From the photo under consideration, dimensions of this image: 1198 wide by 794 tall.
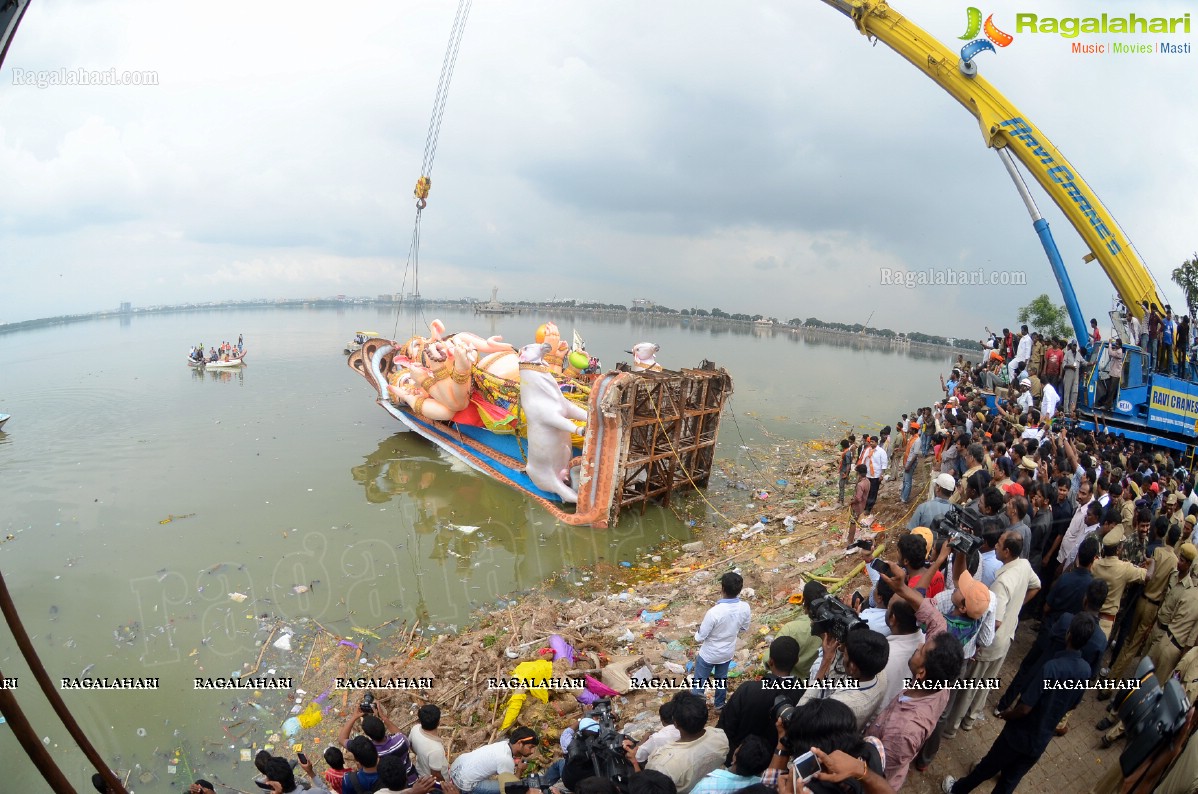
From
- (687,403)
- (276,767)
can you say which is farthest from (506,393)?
(276,767)

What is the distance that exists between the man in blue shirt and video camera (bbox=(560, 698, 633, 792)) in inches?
84.2

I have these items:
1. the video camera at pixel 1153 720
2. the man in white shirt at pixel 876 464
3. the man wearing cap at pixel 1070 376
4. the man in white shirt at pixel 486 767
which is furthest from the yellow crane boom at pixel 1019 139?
the man in white shirt at pixel 486 767

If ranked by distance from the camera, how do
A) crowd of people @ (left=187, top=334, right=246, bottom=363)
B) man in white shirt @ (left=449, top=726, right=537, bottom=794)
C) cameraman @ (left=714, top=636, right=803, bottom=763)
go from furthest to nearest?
crowd of people @ (left=187, top=334, right=246, bottom=363) → man in white shirt @ (left=449, top=726, right=537, bottom=794) → cameraman @ (left=714, top=636, right=803, bottom=763)

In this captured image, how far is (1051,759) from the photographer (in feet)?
13.2

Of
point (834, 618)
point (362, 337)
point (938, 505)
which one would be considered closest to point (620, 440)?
point (938, 505)

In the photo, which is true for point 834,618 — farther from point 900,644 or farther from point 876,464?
point 876,464

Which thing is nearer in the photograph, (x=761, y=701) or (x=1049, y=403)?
(x=761, y=701)

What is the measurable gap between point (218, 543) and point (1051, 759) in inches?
418

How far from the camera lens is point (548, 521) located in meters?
10.3

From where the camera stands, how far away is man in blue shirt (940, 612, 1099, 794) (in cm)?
304

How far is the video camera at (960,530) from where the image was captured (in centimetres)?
335

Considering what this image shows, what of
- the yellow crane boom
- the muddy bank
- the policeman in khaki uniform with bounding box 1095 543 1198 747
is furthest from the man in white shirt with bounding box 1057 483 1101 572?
the yellow crane boom

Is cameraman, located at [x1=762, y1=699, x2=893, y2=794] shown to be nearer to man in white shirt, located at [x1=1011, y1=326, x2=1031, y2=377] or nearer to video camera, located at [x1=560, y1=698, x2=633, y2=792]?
video camera, located at [x1=560, y1=698, x2=633, y2=792]

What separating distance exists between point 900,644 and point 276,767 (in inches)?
140
